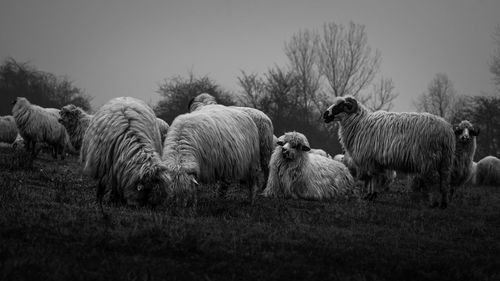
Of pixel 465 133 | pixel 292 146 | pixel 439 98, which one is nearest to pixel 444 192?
pixel 465 133

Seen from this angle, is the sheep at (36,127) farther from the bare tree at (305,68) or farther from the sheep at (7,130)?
the bare tree at (305,68)

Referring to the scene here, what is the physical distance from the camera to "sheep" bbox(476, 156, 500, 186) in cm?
2472

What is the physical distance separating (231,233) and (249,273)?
1.46m

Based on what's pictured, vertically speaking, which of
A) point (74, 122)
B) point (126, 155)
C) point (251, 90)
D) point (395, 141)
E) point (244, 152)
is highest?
point (251, 90)

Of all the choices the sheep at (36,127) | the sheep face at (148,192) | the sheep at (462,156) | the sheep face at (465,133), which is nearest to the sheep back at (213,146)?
the sheep face at (148,192)

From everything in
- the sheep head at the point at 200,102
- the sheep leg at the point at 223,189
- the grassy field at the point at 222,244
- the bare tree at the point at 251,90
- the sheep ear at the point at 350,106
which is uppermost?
the bare tree at the point at 251,90

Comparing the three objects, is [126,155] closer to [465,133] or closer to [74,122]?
[465,133]

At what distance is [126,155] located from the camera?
8.14 metres

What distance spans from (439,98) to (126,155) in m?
56.3

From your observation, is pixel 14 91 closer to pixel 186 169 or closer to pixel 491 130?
pixel 491 130

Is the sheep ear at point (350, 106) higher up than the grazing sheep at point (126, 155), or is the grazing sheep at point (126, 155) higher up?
the sheep ear at point (350, 106)

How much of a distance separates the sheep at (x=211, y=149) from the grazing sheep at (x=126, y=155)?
0.25 meters

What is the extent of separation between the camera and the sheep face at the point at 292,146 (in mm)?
13602

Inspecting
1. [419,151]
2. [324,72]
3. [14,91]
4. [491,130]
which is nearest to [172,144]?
[419,151]
